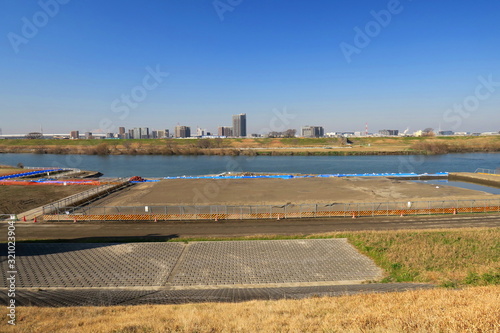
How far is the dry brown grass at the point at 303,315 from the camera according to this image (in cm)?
766

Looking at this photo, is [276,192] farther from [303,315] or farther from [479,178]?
[479,178]

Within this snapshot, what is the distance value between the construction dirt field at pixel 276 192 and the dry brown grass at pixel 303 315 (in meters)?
20.2

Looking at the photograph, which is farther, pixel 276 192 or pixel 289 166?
pixel 289 166

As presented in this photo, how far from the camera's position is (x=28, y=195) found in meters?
35.0

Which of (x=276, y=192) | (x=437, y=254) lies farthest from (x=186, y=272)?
(x=276, y=192)

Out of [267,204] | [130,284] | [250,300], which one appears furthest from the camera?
[267,204]

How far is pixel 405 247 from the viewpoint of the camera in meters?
16.7

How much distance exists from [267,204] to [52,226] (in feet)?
64.5

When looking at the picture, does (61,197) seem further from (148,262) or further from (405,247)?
(405,247)

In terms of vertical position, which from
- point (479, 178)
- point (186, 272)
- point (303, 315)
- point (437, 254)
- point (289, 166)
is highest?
point (303, 315)

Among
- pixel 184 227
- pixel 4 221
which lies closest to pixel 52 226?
pixel 4 221

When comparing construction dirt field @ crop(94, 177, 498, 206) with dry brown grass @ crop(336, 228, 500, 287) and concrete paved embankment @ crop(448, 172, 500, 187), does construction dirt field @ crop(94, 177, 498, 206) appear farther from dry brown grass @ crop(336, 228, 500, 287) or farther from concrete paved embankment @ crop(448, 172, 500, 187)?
dry brown grass @ crop(336, 228, 500, 287)

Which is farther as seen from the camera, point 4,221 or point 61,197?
point 61,197

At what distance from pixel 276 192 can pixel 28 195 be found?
3130 cm
